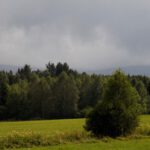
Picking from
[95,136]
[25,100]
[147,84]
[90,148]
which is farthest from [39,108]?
[90,148]

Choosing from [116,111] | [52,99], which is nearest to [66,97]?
[52,99]

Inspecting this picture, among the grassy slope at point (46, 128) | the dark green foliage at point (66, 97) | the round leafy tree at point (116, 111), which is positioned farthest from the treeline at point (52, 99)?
the round leafy tree at point (116, 111)

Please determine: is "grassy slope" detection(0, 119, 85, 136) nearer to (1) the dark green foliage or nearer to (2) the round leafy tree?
(2) the round leafy tree

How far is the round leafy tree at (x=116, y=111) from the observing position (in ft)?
122

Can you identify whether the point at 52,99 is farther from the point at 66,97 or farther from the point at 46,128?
the point at 46,128

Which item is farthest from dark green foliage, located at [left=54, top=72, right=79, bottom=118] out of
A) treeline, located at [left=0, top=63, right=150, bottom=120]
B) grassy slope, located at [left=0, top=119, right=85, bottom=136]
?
grassy slope, located at [left=0, top=119, right=85, bottom=136]

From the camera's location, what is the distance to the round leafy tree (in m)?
37.1

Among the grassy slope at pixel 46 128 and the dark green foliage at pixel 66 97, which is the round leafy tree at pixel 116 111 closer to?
the grassy slope at pixel 46 128

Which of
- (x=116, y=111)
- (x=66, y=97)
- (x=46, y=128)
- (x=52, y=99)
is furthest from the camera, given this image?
(x=52, y=99)

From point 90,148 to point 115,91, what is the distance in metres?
11.2

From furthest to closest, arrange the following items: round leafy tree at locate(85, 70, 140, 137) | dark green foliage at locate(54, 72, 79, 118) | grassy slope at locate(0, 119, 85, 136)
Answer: dark green foliage at locate(54, 72, 79, 118) → grassy slope at locate(0, 119, 85, 136) → round leafy tree at locate(85, 70, 140, 137)

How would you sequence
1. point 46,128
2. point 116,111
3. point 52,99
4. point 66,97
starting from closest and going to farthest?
point 116,111 → point 46,128 → point 66,97 → point 52,99

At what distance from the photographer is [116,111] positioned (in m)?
37.3

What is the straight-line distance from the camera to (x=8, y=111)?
121500mm
